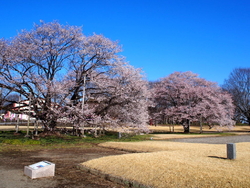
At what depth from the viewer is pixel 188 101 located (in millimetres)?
33344

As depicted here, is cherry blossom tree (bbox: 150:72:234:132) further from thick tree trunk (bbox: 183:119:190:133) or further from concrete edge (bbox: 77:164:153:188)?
concrete edge (bbox: 77:164:153:188)

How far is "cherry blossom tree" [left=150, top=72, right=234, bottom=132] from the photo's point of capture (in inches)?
1268

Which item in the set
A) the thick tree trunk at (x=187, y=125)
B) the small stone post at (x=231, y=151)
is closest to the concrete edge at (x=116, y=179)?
the small stone post at (x=231, y=151)

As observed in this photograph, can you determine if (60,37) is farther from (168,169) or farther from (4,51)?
(168,169)

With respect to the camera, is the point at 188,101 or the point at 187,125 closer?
the point at 188,101

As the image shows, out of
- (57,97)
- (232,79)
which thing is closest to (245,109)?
(232,79)

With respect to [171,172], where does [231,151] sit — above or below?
above

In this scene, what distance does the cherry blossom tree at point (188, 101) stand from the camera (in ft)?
106

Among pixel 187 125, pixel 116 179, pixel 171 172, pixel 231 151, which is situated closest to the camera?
pixel 171 172

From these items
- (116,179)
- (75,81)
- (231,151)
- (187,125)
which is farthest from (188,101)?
(116,179)

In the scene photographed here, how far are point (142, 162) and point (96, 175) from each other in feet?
5.53

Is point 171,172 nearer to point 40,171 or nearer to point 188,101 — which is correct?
point 40,171

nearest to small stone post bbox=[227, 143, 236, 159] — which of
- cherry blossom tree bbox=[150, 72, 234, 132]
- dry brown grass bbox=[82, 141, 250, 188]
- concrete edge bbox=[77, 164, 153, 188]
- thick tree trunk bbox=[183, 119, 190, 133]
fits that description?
dry brown grass bbox=[82, 141, 250, 188]

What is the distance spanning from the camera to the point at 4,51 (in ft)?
63.3
